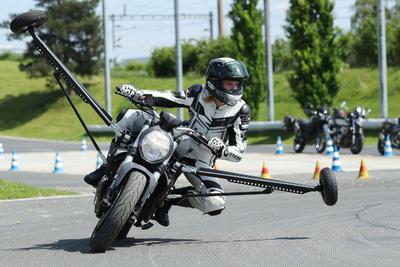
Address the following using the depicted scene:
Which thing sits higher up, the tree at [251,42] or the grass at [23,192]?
the tree at [251,42]

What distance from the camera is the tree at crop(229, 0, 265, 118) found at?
50844 mm

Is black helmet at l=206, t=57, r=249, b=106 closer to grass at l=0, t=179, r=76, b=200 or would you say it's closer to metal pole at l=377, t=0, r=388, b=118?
grass at l=0, t=179, r=76, b=200

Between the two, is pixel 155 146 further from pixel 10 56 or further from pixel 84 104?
pixel 10 56

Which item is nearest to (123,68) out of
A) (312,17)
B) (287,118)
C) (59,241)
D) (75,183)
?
(312,17)

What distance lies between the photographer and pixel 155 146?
30.2 feet

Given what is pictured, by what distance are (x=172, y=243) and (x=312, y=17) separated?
35903 mm

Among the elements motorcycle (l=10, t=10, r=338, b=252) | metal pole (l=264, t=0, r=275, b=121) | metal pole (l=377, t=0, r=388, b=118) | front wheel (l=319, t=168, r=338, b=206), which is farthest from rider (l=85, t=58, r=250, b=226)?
metal pole (l=264, t=0, r=275, b=121)

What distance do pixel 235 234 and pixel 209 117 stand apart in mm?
1377

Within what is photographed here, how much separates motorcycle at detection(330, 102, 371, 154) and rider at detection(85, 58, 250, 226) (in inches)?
750

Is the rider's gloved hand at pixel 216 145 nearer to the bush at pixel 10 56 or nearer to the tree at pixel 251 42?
the tree at pixel 251 42

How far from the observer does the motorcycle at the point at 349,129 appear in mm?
28781

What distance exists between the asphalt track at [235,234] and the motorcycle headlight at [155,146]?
905 millimetres

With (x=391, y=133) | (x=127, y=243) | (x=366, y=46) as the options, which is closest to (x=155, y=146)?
(x=127, y=243)

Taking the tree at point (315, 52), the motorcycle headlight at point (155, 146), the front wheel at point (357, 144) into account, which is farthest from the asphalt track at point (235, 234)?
the tree at point (315, 52)
